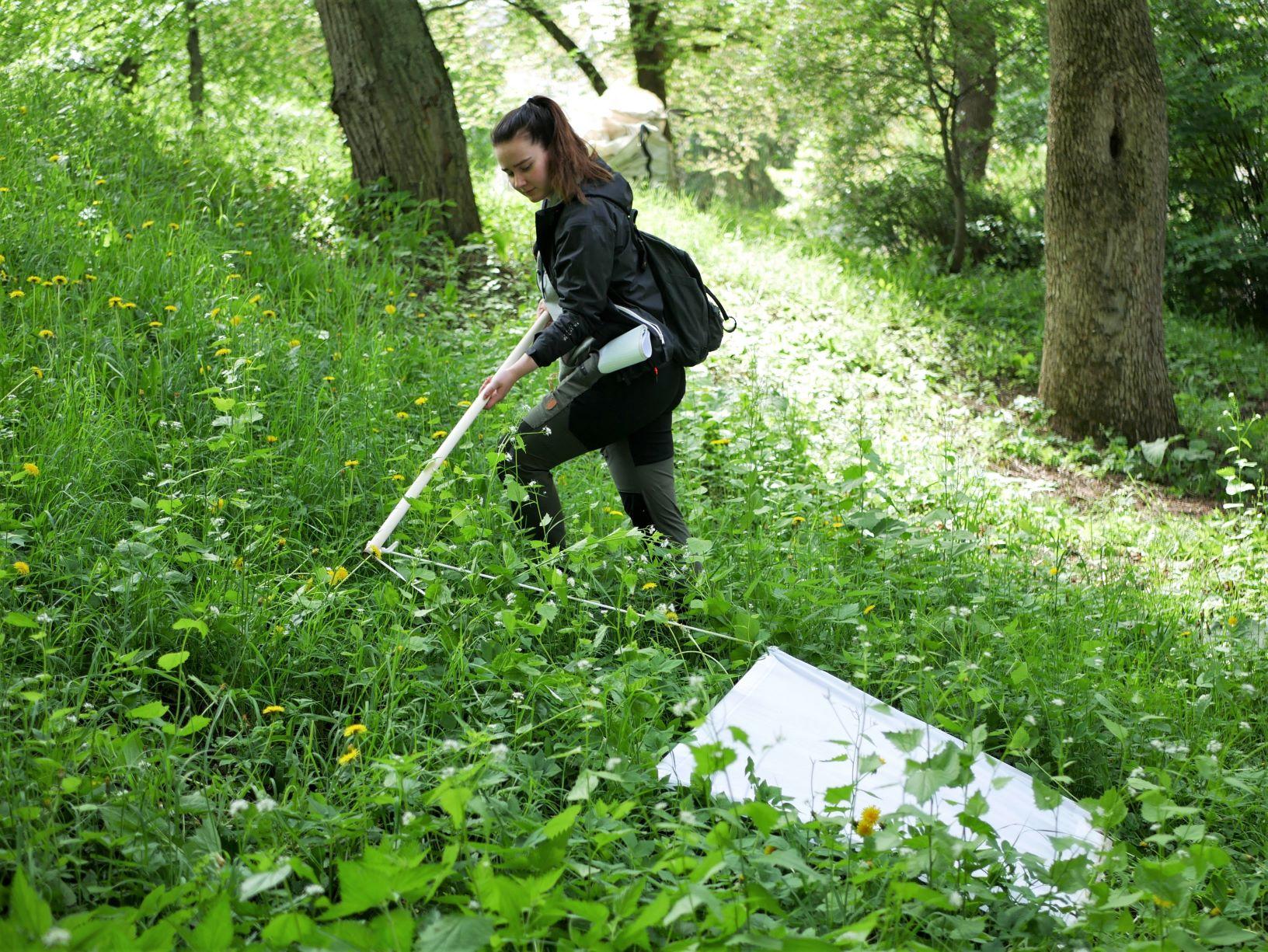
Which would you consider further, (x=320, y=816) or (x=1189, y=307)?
(x=1189, y=307)

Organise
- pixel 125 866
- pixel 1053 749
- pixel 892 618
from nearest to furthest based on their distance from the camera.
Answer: pixel 125 866
pixel 1053 749
pixel 892 618

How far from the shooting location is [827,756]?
2773 mm

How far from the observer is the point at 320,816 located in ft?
7.32

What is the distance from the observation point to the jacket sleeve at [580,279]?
3.11 meters

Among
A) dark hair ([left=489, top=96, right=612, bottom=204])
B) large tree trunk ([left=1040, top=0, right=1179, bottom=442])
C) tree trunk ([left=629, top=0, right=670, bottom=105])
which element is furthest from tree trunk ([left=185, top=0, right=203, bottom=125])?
dark hair ([left=489, top=96, right=612, bottom=204])

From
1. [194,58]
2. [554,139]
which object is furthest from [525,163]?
[194,58]

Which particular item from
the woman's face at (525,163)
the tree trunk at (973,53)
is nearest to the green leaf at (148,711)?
the woman's face at (525,163)

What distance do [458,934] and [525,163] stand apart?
7.38 ft

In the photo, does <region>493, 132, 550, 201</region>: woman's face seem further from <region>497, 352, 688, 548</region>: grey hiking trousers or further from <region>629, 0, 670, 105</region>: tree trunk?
<region>629, 0, 670, 105</region>: tree trunk

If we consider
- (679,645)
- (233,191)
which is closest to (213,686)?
(679,645)

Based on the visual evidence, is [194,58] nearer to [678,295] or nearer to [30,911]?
[678,295]

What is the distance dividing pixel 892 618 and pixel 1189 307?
26.7 ft

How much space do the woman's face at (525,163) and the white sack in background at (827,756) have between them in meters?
1.63

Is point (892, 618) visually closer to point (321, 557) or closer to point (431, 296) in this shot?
point (321, 557)
